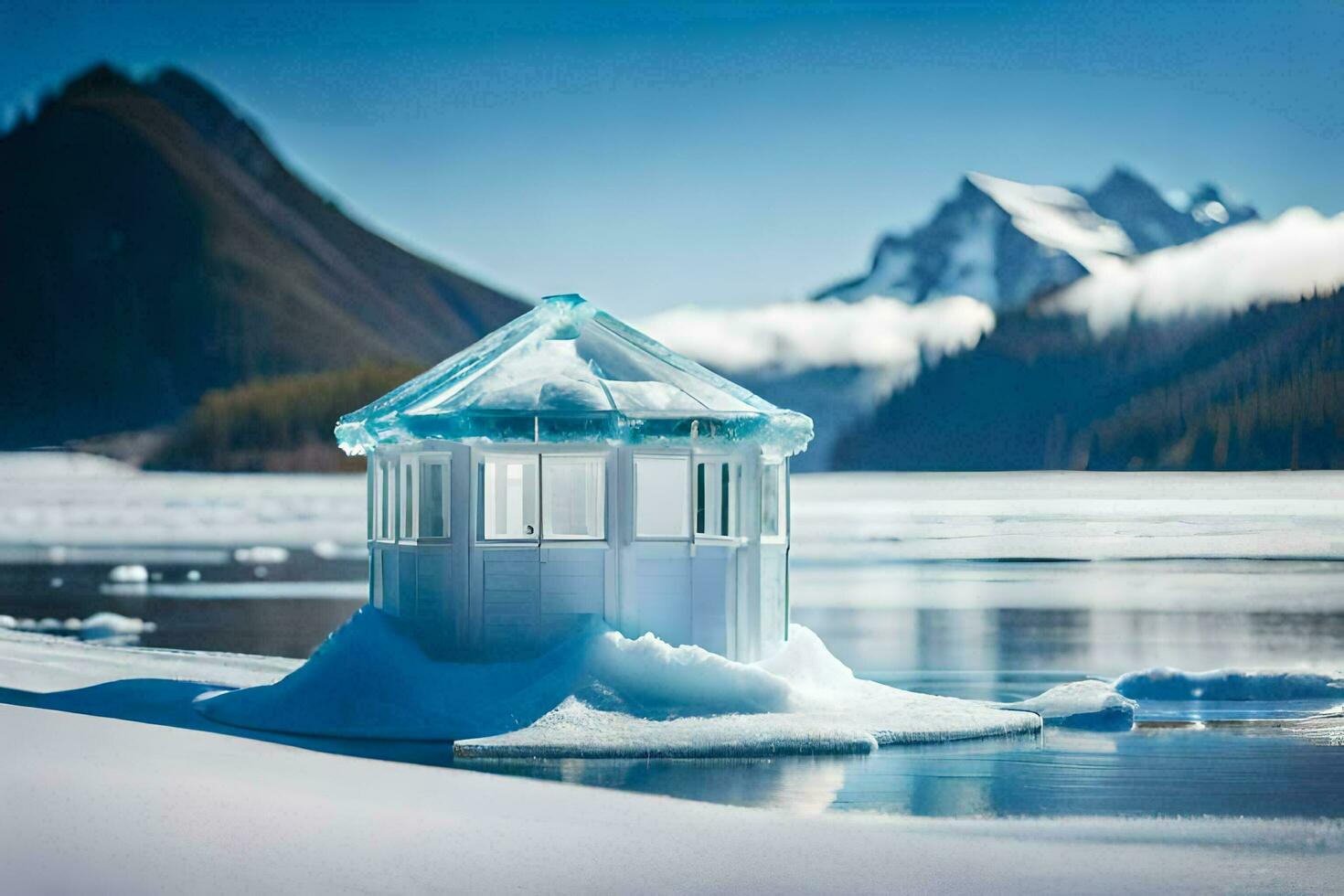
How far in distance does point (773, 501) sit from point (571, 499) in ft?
14.2

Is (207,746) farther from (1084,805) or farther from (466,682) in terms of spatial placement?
(1084,805)

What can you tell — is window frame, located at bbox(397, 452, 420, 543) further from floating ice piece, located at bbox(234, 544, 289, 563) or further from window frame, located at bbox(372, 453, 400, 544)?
floating ice piece, located at bbox(234, 544, 289, 563)

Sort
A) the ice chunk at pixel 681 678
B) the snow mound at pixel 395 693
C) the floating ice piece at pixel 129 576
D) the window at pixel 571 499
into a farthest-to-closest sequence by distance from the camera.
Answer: the floating ice piece at pixel 129 576 → the window at pixel 571 499 → the ice chunk at pixel 681 678 → the snow mound at pixel 395 693

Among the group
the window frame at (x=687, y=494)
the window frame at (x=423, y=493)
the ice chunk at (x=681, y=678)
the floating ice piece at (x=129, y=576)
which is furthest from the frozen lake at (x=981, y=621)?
the window frame at (x=423, y=493)

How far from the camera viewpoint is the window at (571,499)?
18938mm

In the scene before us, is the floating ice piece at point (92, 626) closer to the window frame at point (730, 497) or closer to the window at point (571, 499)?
the window at point (571, 499)

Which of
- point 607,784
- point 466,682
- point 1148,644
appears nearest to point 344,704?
point 466,682

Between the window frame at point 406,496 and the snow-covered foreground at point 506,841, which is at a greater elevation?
the window frame at point 406,496

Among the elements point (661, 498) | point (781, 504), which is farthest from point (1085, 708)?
point (661, 498)

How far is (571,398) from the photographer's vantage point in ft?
46.9

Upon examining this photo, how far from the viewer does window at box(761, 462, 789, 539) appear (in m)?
15.6

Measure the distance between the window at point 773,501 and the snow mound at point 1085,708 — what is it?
8.71 ft

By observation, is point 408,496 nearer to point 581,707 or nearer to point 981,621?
point 581,707

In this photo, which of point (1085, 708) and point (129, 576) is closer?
point (1085, 708)
